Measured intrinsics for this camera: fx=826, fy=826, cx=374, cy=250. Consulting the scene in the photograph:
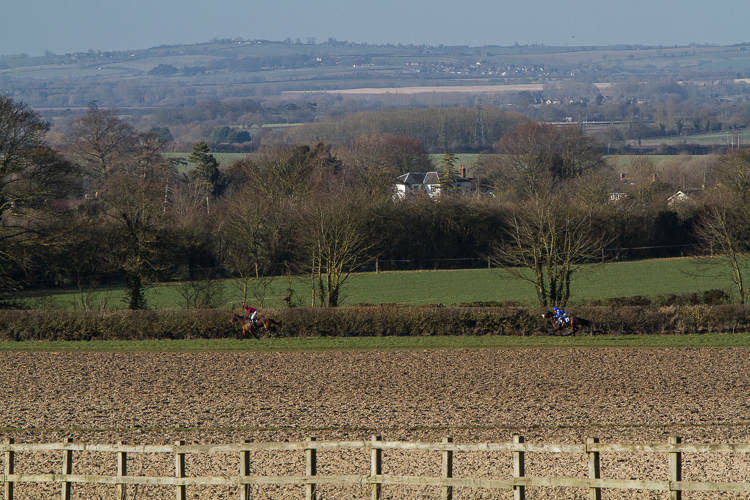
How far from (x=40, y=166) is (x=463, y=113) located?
148231 mm

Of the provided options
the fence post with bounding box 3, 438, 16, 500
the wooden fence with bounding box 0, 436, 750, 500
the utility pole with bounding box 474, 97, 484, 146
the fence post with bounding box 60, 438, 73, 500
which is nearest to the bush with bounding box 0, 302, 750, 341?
the fence post with bounding box 3, 438, 16, 500

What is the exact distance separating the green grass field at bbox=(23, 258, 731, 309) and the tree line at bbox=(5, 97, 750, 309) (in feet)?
2.97

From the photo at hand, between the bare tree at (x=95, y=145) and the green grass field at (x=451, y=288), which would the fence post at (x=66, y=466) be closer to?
the green grass field at (x=451, y=288)

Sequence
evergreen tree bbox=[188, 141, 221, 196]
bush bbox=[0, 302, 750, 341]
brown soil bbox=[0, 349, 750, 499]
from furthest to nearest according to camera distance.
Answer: evergreen tree bbox=[188, 141, 221, 196], bush bbox=[0, 302, 750, 341], brown soil bbox=[0, 349, 750, 499]

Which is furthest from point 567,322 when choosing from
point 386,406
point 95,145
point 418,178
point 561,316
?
point 418,178

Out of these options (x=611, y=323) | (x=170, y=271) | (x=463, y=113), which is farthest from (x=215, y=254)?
(x=463, y=113)

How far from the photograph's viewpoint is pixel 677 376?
1942 centimetres

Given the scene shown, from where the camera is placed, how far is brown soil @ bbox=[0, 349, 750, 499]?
12.4 metres

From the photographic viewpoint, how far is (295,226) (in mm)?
42625

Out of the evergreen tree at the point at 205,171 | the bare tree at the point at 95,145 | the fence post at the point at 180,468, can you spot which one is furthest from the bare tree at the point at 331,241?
the bare tree at the point at 95,145

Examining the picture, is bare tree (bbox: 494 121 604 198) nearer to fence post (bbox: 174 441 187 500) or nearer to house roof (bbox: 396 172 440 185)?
house roof (bbox: 396 172 440 185)

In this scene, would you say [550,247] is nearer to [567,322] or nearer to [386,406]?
[567,322]

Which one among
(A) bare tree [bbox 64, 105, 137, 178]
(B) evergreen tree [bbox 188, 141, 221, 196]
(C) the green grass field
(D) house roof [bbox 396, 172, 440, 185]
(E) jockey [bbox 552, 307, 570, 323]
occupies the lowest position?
(C) the green grass field

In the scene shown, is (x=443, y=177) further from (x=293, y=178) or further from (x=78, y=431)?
(x=78, y=431)
